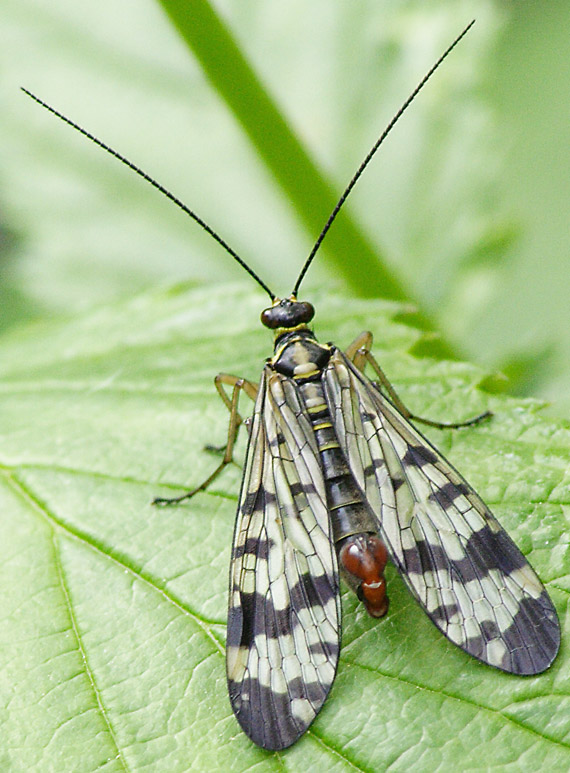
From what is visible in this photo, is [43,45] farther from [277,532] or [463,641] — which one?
[463,641]

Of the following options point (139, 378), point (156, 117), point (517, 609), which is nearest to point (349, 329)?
point (139, 378)

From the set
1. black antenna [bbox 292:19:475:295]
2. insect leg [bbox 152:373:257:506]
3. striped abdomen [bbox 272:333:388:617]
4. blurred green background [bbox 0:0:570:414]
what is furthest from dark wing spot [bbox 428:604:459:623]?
blurred green background [bbox 0:0:570:414]

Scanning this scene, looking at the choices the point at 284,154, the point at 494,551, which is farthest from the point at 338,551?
the point at 284,154

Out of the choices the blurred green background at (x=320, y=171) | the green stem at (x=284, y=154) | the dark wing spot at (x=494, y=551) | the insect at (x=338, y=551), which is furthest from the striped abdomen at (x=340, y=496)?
the blurred green background at (x=320, y=171)

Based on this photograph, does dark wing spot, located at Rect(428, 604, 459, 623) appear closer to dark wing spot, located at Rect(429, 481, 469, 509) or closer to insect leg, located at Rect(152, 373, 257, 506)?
dark wing spot, located at Rect(429, 481, 469, 509)

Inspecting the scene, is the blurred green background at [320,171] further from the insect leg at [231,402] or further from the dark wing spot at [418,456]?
A: the dark wing spot at [418,456]

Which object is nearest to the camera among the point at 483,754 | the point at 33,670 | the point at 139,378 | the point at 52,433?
the point at 483,754
